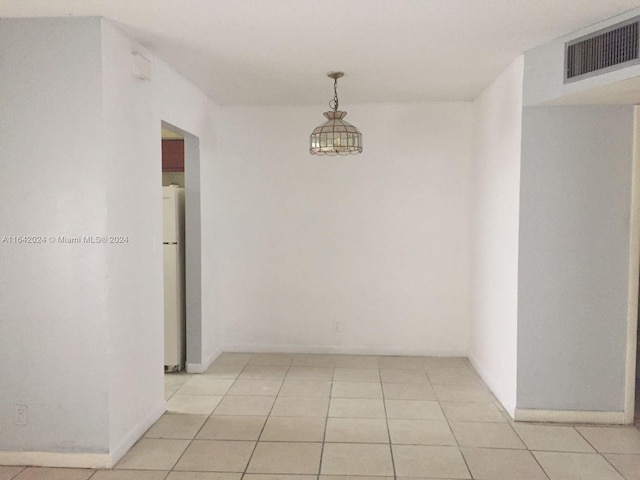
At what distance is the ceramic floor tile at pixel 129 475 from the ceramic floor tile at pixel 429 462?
141 cm

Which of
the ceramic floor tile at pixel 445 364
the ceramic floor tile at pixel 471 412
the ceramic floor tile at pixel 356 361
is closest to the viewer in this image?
the ceramic floor tile at pixel 471 412

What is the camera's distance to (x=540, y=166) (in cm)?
378

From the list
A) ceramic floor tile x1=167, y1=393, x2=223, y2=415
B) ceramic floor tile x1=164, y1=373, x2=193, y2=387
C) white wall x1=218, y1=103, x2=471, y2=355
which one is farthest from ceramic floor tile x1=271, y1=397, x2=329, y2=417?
white wall x1=218, y1=103, x2=471, y2=355

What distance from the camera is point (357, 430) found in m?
3.71

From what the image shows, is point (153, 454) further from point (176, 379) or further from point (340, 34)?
point (340, 34)

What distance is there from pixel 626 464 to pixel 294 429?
2.13m

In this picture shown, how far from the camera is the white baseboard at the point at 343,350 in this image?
221 inches

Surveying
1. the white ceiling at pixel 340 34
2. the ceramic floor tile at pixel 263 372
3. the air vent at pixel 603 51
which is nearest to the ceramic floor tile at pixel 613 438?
the air vent at pixel 603 51

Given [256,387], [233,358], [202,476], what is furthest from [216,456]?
[233,358]

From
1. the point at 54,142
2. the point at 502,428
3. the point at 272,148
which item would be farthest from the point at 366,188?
the point at 54,142

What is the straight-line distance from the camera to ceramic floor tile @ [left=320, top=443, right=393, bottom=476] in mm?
3115

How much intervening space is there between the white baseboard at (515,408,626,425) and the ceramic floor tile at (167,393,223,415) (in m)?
2.35

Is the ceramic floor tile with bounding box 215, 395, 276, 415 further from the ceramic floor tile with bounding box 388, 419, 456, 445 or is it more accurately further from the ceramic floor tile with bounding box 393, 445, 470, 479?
the ceramic floor tile with bounding box 393, 445, 470, 479

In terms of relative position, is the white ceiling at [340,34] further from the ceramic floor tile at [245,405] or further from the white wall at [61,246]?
the ceramic floor tile at [245,405]
